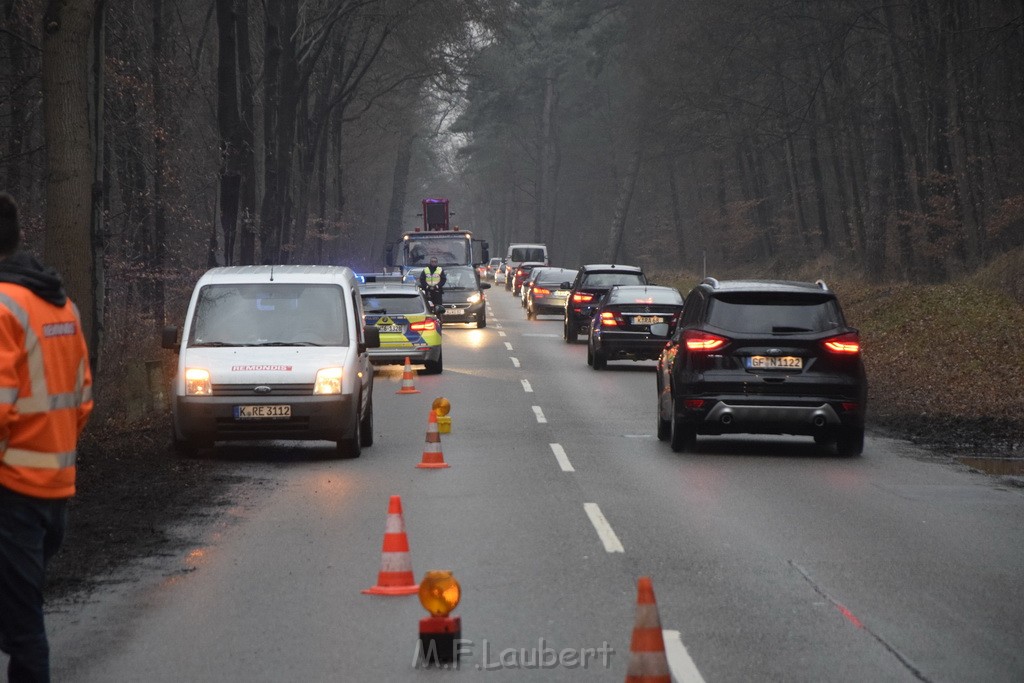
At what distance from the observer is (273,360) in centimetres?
1642

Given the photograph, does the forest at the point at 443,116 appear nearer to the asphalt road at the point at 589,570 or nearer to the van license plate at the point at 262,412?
the van license plate at the point at 262,412

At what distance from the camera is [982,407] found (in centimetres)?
2100

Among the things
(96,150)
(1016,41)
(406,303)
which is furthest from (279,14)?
(96,150)

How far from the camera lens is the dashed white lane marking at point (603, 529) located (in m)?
10.7

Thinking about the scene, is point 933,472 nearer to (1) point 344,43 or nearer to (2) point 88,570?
(2) point 88,570

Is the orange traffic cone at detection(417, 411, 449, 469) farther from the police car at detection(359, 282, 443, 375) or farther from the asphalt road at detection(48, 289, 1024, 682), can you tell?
the police car at detection(359, 282, 443, 375)

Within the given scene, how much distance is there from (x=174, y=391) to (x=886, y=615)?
945cm

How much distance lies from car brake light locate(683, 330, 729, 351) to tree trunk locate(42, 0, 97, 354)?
6.27 m

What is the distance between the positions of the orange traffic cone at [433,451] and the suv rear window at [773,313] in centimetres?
303

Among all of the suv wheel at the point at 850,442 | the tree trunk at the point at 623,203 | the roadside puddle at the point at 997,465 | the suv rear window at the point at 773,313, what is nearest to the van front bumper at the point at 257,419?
the suv rear window at the point at 773,313

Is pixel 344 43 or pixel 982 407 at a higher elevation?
pixel 344 43

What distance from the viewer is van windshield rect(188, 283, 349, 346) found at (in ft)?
55.9

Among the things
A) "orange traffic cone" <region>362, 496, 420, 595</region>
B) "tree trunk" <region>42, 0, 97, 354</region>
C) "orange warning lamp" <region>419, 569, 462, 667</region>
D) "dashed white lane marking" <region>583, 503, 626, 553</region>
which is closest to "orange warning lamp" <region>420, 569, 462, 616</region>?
"orange warning lamp" <region>419, 569, 462, 667</region>

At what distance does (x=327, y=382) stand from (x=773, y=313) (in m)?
4.54
